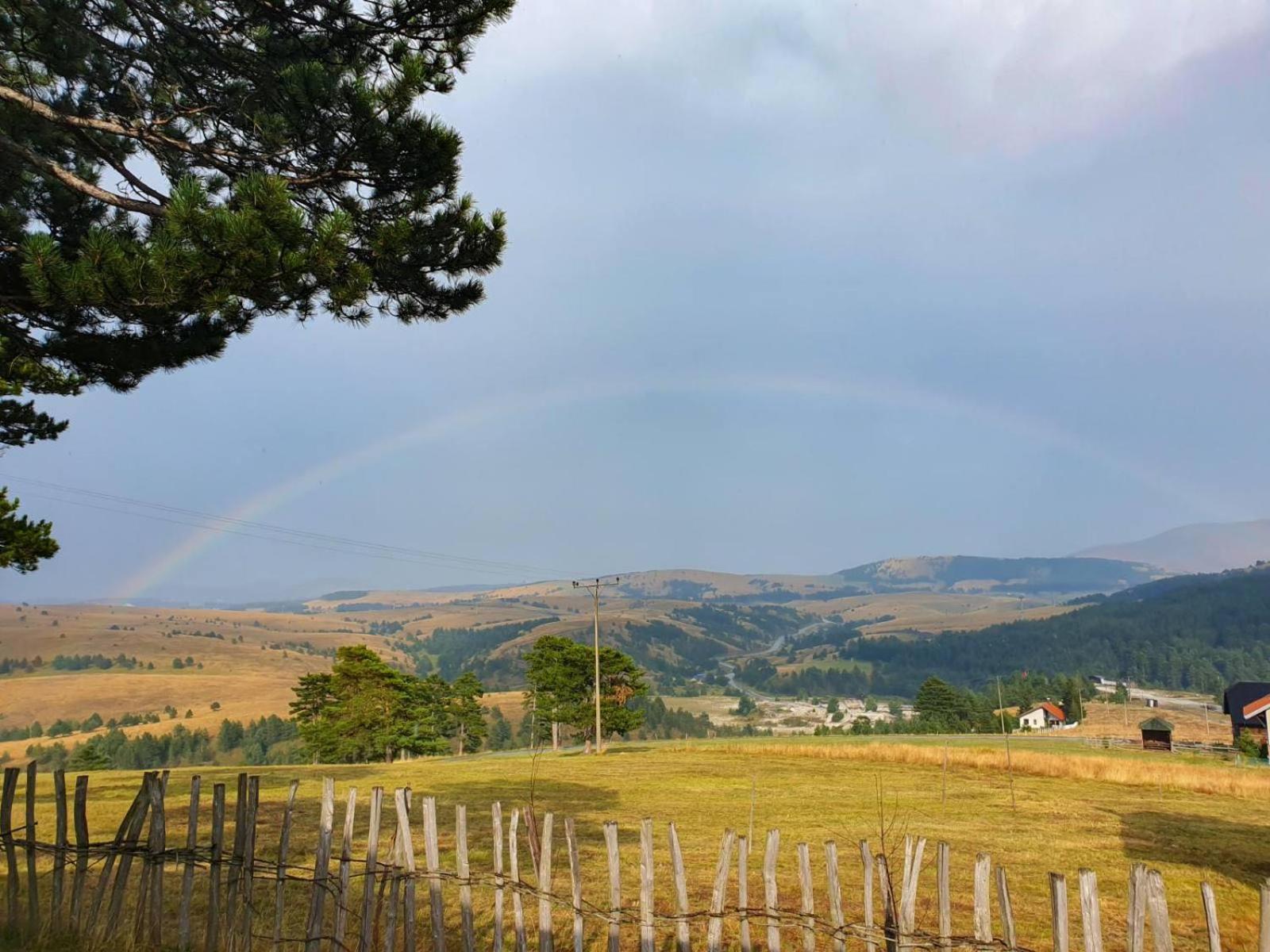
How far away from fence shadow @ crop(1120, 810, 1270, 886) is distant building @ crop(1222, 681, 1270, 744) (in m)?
40.2

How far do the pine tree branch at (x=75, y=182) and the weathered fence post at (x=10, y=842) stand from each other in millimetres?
6437

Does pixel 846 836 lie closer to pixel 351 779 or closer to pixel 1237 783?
pixel 1237 783

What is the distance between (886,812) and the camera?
20391 millimetres

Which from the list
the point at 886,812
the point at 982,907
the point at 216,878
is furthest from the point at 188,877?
the point at 886,812

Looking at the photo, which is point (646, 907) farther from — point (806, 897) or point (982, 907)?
point (982, 907)

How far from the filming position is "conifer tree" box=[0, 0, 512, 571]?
818cm

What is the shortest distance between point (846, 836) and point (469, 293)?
13754mm

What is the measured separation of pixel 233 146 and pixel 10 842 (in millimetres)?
8521

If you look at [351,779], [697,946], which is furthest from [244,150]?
[351,779]

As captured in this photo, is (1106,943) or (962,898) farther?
(962,898)

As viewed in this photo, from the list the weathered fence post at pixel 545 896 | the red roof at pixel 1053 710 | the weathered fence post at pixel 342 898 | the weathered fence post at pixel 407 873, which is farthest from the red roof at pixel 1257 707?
the weathered fence post at pixel 342 898

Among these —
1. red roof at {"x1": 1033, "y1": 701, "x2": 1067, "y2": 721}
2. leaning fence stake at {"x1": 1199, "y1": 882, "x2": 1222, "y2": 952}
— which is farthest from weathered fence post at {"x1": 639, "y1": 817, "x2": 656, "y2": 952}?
red roof at {"x1": 1033, "y1": 701, "x2": 1067, "y2": 721}

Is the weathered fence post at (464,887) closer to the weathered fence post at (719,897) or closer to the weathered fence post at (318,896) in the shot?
the weathered fence post at (318,896)

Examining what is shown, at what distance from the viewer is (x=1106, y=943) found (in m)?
9.94
